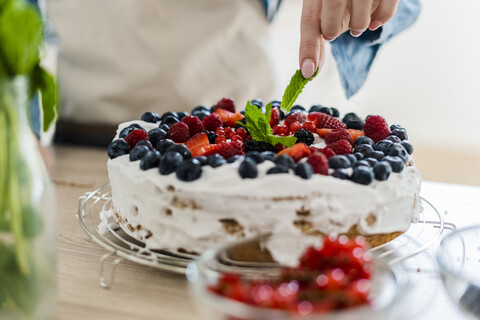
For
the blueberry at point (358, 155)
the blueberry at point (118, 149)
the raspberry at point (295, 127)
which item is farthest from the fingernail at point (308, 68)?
the blueberry at point (118, 149)

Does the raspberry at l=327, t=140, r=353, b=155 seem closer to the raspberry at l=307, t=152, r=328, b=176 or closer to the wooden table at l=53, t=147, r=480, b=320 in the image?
the raspberry at l=307, t=152, r=328, b=176

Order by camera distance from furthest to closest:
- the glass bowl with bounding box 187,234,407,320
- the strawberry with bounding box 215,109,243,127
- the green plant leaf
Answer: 1. the strawberry with bounding box 215,109,243,127
2. the green plant leaf
3. the glass bowl with bounding box 187,234,407,320

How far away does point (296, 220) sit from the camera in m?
1.05

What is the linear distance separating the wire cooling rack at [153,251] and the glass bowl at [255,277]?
17 centimetres

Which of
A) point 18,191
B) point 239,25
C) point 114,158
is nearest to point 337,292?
point 18,191

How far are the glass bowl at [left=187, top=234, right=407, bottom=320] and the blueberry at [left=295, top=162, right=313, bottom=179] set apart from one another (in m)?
0.16

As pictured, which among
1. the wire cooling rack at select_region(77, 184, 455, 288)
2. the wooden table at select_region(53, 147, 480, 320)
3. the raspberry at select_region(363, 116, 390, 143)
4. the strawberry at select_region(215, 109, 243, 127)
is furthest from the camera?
the strawberry at select_region(215, 109, 243, 127)

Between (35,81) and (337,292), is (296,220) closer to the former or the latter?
(337,292)

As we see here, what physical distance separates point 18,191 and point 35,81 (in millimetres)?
173

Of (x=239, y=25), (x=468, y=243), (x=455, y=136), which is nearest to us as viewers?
(x=468, y=243)

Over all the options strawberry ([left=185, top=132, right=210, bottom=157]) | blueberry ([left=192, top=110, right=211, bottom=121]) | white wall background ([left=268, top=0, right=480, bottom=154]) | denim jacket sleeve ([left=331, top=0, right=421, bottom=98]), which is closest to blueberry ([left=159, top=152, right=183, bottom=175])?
strawberry ([left=185, top=132, right=210, bottom=157])

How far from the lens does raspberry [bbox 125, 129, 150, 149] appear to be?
4.18 ft

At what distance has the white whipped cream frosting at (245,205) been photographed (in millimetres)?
1037

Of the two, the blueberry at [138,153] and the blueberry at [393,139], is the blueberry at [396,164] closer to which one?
the blueberry at [393,139]
